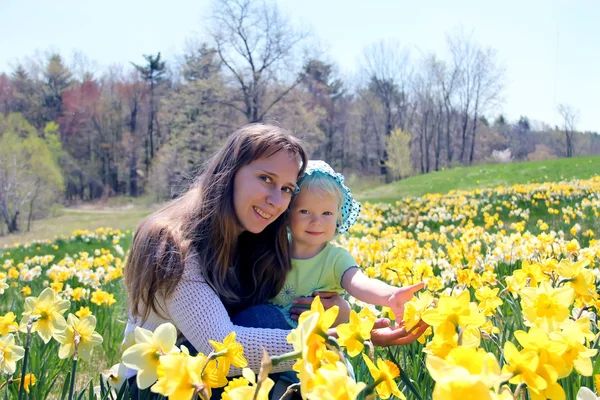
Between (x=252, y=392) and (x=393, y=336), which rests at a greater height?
(x=252, y=392)

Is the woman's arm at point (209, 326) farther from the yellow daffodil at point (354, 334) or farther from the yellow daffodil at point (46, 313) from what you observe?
the yellow daffodil at point (354, 334)

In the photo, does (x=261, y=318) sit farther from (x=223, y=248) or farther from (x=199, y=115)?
(x=199, y=115)

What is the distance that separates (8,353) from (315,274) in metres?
1.33

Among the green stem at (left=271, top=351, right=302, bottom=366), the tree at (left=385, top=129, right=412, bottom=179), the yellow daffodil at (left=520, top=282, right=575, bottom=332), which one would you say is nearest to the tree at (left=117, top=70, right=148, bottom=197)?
the tree at (left=385, top=129, right=412, bottom=179)

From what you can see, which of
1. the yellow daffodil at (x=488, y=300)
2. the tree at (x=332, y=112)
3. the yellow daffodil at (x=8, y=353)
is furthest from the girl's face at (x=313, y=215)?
the tree at (x=332, y=112)

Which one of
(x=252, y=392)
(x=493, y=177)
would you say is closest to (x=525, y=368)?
(x=252, y=392)

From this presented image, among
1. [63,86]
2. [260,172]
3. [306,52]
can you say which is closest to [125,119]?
[63,86]

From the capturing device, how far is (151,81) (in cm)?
4147

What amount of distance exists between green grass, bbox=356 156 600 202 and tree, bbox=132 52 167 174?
24.0 m

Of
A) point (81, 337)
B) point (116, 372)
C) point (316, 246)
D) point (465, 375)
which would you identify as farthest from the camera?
point (316, 246)

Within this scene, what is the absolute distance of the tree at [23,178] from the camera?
23656mm

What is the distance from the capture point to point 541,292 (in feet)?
3.50

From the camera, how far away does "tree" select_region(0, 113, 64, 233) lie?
77.6ft

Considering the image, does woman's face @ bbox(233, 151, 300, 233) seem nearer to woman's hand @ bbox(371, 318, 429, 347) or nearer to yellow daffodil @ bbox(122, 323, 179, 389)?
woman's hand @ bbox(371, 318, 429, 347)
